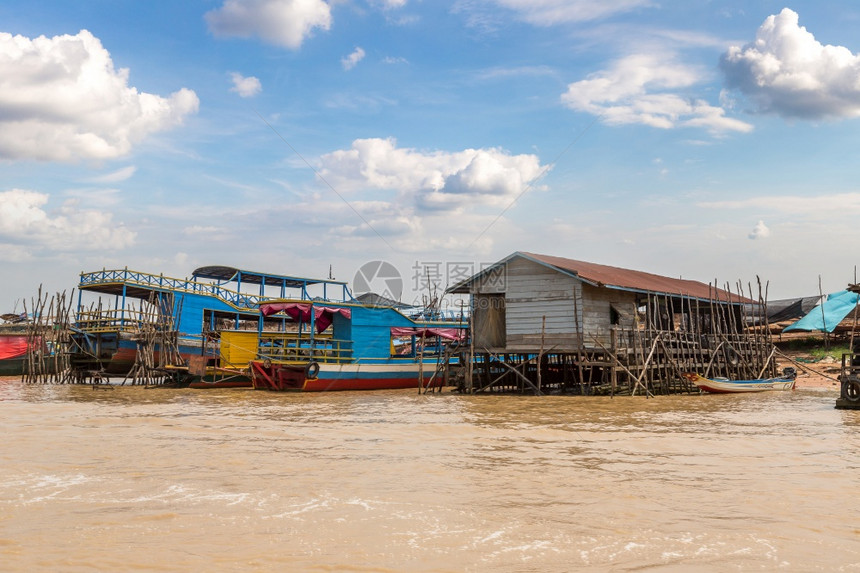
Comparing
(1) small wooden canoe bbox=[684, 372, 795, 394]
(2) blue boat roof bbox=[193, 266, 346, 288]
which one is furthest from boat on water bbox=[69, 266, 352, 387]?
(1) small wooden canoe bbox=[684, 372, 795, 394]

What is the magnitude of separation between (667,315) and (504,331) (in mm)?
5602

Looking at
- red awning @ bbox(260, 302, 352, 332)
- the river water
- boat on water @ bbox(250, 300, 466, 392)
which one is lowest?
the river water

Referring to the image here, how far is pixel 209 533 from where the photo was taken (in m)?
5.42

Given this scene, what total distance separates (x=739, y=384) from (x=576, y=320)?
6.03 metres

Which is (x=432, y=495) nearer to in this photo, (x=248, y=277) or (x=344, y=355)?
(x=344, y=355)

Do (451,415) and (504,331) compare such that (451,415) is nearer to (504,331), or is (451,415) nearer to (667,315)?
(504,331)

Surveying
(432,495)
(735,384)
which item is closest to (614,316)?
(735,384)

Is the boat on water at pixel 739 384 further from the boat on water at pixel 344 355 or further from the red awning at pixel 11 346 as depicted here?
the red awning at pixel 11 346

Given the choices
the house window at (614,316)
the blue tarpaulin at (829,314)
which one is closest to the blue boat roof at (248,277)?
the house window at (614,316)

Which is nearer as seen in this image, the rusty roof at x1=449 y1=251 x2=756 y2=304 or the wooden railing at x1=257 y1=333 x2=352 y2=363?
the rusty roof at x1=449 y1=251 x2=756 y2=304

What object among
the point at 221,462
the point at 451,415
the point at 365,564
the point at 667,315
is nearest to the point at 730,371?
the point at 667,315

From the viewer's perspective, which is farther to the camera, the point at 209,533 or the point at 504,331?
the point at 504,331

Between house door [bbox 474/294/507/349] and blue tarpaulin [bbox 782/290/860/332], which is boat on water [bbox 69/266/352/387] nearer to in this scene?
house door [bbox 474/294/507/349]

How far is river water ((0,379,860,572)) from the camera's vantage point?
4910 mm
